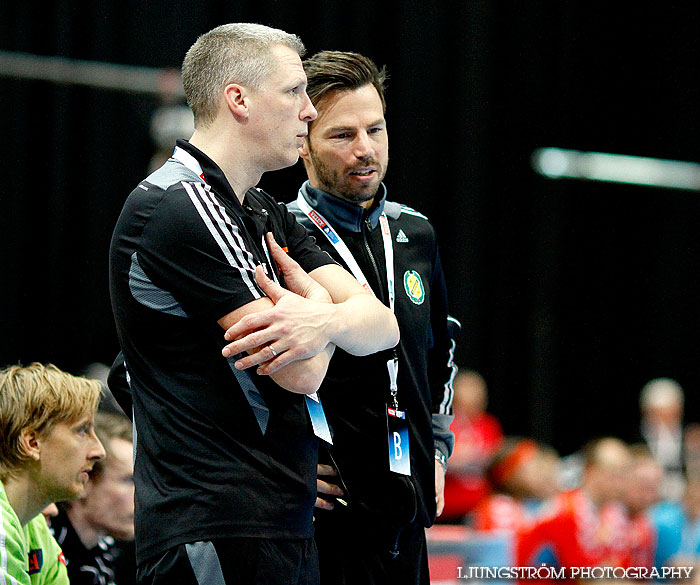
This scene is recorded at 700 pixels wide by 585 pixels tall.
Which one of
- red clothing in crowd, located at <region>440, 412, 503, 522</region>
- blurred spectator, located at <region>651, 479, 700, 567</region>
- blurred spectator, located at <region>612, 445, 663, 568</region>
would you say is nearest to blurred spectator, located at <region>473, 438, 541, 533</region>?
red clothing in crowd, located at <region>440, 412, 503, 522</region>

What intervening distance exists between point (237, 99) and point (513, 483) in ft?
16.3

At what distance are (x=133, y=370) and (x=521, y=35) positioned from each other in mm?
7939

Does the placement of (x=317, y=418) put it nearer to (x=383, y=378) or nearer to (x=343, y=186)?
(x=383, y=378)

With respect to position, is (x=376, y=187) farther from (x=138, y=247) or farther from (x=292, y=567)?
(x=292, y=567)

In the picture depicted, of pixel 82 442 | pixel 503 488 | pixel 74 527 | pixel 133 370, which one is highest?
pixel 133 370

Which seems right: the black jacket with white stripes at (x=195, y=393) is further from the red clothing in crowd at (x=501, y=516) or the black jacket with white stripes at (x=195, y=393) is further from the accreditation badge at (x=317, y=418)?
the red clothing in crowd at (x=501, y=516)

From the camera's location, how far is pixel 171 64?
6.87m

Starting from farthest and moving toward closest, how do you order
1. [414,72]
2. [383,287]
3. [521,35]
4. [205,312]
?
[521,35] → [414,72] → [383,287] → [205,312]

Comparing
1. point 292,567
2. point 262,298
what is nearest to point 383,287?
point 262,298

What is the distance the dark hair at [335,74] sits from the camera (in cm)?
288

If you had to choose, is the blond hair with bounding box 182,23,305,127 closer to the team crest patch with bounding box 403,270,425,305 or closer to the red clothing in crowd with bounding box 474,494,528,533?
the team crest patch with bounding box 403,270,425,305

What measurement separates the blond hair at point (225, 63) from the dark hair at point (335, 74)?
1.81 feet

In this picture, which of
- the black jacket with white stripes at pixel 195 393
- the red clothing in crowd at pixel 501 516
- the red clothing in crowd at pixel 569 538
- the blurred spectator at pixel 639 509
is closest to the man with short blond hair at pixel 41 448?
the black jacket with white stripes at pixel 195 393

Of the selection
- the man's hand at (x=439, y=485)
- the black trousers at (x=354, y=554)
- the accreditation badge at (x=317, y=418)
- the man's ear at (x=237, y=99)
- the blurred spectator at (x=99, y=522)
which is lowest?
the blurred spectator at (x=99, y=522)
